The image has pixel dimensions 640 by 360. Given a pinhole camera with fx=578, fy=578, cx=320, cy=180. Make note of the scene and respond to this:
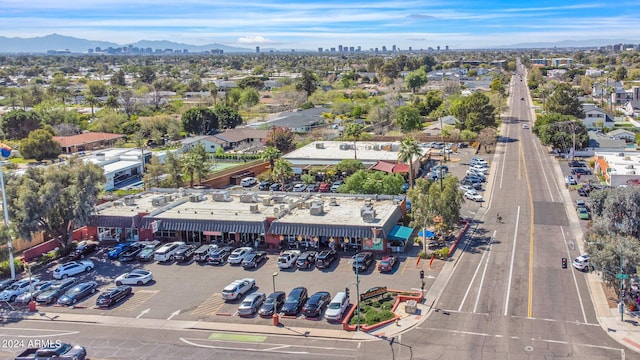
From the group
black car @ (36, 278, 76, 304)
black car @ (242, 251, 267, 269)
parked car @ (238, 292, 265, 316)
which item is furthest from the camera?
black car @ (242, 251, 267, 269)

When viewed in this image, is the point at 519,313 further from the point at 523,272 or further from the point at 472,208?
the point at 472,208

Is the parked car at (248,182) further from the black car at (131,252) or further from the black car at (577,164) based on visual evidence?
the black car at (577,164)

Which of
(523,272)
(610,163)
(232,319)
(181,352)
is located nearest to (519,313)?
(523,272)

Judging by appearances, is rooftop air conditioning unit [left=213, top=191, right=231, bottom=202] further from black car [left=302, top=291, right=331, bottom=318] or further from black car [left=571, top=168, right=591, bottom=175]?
black car [left=571, top=168, right=591, bottom=175]

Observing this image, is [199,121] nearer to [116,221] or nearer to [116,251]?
[116,221]

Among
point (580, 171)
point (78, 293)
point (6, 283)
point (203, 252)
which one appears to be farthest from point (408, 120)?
point (6, 283)

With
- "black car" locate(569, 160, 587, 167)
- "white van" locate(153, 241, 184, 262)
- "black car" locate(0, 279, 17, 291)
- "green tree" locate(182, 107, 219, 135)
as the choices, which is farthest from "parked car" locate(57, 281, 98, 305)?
"green tree" locate(182, 107, 219, 135)

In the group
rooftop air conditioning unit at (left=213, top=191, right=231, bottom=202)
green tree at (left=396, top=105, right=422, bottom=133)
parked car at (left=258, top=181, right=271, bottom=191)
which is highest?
green tree at (left=396, top=105, right=422, bottom=133)
